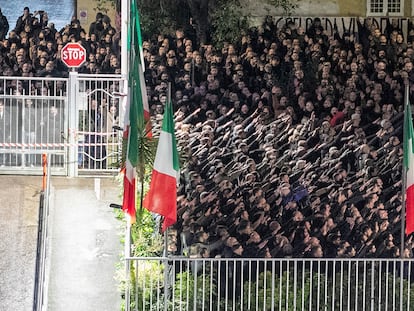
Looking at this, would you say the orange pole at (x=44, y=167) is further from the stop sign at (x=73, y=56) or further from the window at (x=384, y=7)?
the window at (x=384, y=7)

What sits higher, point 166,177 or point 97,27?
point 97,27

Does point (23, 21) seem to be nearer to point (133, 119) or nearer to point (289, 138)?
point (289, 138)

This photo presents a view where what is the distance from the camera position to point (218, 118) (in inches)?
837

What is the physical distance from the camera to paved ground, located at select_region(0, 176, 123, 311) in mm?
16656

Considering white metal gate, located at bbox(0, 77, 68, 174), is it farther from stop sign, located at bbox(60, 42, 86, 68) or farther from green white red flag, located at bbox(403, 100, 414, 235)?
green white red flag, located at bbox(403, 100, 414, 235)

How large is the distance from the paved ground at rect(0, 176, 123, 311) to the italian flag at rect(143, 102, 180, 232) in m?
1.57

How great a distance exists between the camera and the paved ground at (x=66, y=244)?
16.7 metres

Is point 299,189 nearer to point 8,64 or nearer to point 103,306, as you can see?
point 103,306

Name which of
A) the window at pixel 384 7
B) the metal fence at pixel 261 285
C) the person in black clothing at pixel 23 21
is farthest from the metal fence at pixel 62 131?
the window at pixel 384 7

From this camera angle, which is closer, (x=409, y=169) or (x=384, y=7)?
(x=409, y=169)

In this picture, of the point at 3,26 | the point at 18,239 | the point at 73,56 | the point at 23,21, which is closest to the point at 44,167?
the point at 18,239

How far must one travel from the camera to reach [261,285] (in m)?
17.5

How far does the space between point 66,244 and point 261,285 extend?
8.67 feet

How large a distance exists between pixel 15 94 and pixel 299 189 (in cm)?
489
